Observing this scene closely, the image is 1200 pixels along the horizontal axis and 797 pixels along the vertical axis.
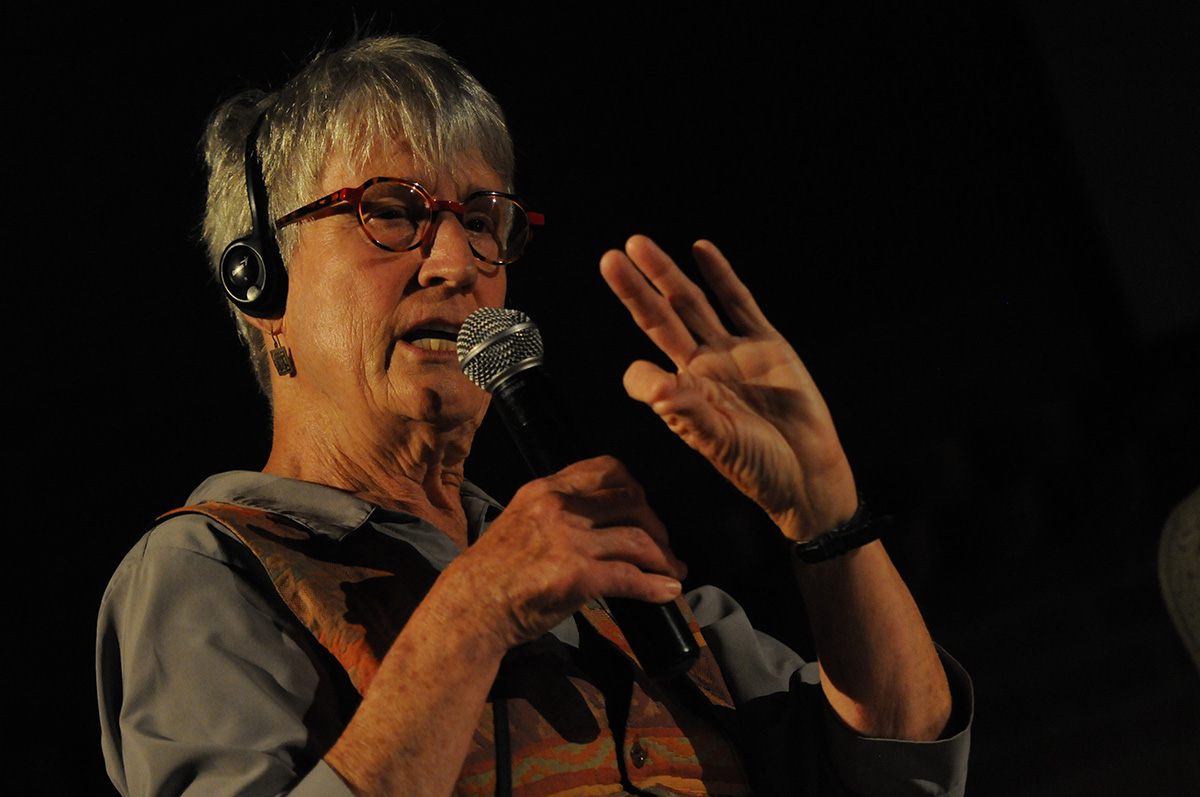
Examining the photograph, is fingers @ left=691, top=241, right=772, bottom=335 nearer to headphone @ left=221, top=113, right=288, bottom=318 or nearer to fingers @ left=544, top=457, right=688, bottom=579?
fingers @ left=544, top=457, right=688, bottom=579

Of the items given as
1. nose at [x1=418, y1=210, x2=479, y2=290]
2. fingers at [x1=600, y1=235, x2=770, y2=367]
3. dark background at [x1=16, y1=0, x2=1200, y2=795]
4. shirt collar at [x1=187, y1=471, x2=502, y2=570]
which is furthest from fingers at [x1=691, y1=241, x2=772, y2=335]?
dark background at [x1=16, y1=0, x2=1200, y2=795]

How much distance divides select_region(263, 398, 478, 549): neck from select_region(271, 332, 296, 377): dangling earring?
2.4 inches

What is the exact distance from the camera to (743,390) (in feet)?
3.50

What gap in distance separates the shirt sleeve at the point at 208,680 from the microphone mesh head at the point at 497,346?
1.12 ft

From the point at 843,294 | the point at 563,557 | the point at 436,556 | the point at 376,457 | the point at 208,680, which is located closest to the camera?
the point at 563,557

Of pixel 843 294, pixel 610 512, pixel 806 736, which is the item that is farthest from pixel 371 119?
pixel 843 294

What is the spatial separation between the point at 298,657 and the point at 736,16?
7.77 feet

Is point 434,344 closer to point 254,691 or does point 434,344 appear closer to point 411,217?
point 411,217


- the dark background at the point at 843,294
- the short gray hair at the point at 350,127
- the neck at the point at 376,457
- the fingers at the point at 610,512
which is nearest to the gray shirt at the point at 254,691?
the neck at the point at 376,457

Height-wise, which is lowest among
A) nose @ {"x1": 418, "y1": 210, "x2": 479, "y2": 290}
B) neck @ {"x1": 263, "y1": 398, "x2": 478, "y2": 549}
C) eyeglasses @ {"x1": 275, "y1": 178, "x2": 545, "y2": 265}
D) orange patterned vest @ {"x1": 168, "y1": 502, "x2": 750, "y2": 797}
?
orange patterned vest @ {"x1": 168, "y1": 502, "x2": 750, "y2": 797}

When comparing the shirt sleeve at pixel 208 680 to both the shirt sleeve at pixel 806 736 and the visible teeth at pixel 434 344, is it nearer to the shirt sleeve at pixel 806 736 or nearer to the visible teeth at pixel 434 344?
the visible teeth at pixel 434 344

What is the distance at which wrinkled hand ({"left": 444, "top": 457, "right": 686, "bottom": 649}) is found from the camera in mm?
939

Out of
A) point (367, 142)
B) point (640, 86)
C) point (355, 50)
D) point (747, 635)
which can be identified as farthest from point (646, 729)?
point (640, 86)

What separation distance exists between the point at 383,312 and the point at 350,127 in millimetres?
277
